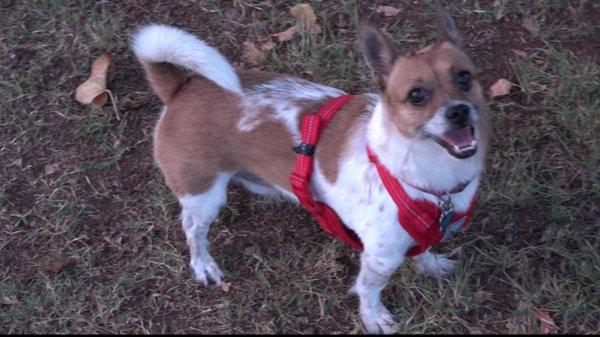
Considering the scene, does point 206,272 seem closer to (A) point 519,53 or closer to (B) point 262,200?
(B) point 262,200

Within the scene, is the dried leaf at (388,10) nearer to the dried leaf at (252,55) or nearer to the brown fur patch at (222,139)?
the dried leaf at (252,55)

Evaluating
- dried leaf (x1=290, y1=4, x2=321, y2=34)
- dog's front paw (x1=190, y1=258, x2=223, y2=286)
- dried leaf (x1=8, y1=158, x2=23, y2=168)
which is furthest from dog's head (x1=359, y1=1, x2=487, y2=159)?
dried leaf (x1=8, y1=158, x2=23, y2=168)

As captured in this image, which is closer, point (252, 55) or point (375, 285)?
point (375, 285)

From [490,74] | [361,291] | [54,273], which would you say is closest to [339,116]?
[361,291]

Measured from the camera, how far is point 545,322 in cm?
329

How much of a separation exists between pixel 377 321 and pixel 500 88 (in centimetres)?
164

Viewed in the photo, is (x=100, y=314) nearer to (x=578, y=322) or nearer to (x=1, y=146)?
→ (x=1, y=146)

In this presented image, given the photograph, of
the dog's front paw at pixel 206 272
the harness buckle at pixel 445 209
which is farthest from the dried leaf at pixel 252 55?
the harness buckle at pixel 445 209

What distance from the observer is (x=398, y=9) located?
14.9ft

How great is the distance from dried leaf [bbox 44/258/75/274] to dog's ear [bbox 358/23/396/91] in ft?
6.57

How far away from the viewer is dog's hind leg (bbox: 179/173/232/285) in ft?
11.2

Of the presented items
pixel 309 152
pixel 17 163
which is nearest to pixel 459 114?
pixel 309 152

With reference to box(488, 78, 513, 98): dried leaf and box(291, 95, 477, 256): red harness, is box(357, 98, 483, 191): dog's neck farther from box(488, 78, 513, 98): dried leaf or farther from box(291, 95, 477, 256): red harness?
box(488, 78, 513, 98): dried leaf

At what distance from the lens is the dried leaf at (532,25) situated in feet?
14.2
